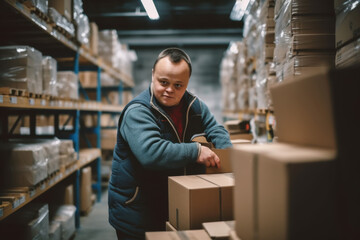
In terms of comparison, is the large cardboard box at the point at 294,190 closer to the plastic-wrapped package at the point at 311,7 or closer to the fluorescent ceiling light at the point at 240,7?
the plastic-wrapped package at the point at 311,7

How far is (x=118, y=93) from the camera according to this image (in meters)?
7.62

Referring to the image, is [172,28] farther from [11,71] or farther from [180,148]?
[180,148]

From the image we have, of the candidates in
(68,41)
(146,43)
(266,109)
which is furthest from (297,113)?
(146,43)

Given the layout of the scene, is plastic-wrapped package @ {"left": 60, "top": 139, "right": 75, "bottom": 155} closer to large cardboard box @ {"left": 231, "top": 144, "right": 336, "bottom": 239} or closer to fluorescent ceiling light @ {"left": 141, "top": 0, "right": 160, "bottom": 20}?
fluorescent ceiling light @ {"left": 141, "top": 0, "right": 160, "bottom": 20}

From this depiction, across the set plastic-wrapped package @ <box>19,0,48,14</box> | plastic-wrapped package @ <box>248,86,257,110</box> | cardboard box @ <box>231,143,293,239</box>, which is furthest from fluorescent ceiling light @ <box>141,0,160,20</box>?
cardboard box @ <box>231,143,293,239</box>

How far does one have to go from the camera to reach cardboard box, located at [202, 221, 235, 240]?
53.5 inches

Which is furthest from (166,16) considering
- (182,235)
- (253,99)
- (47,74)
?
(182,235)

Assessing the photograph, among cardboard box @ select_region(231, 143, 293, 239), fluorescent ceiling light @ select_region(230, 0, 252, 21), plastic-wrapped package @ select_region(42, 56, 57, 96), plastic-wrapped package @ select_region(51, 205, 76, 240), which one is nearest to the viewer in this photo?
cardboard box @ select_region(231, 143, 293, 239)

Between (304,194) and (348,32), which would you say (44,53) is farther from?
(304,194)

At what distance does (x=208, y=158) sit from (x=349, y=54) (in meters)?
1.10

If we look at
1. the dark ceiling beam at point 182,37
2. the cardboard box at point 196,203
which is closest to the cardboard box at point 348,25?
the cardboard box at point 196,203

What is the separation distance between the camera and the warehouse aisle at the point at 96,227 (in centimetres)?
389

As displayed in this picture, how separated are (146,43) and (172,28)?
72.8 inches

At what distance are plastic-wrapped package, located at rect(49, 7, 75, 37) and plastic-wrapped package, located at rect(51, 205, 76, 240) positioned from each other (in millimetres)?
2288
